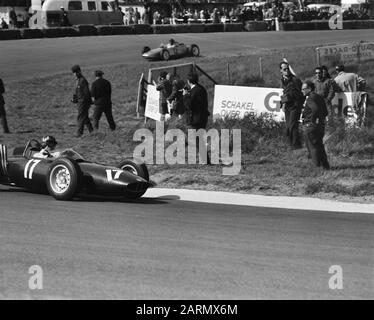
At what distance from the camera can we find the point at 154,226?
9.88 meters

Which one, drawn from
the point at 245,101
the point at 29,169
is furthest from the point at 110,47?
the point at 29,169

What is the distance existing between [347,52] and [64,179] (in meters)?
13.1

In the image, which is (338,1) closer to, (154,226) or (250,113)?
(250,113)

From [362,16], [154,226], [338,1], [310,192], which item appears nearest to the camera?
[154,226]

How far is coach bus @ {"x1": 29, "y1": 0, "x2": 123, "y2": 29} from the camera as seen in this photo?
4147cm

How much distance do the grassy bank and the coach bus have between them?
14.5 meters

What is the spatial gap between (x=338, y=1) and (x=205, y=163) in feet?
155

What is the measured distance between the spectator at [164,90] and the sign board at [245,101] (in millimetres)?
1412

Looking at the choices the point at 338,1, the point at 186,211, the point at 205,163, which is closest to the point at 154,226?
the point at 186,211

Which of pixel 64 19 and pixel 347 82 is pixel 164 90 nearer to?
pixel 347 82

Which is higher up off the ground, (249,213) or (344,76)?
(344,76)

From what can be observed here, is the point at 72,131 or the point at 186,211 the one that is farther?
the point at 72,131

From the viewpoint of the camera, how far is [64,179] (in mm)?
11727

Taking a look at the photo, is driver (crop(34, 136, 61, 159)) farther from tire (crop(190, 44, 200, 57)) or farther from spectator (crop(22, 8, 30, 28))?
spectator (crop(22, 8, 30, 28))
